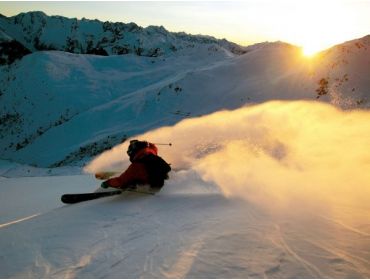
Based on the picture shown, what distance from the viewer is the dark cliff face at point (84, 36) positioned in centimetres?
9550

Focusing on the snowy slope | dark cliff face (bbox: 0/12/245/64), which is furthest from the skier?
dark cliff face (bbox: 0/12/245/64)

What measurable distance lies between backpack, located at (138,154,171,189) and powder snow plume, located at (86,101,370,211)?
1.03m

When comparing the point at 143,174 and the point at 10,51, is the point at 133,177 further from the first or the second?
the point at 10,51

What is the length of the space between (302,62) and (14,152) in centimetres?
2329

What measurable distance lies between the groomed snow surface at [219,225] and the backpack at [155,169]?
224 mm

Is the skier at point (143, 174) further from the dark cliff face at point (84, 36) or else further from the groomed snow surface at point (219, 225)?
the dark cliff face at point (84, 36)

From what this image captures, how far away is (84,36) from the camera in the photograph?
10575 cm

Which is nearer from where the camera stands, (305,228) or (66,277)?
(66,277)

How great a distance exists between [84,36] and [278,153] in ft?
334

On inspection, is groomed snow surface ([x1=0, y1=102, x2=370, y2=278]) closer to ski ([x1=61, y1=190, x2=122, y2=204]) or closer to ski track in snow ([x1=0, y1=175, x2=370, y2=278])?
ski track in snow ([x1=0, y1=175, x2=370, y2=278])

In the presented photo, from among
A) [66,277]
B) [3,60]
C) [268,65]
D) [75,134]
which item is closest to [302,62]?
[268,65]

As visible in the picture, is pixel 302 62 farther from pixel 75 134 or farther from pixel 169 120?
pixel 75 134

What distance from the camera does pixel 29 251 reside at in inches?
229

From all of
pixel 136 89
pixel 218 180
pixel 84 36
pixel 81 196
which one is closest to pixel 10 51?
pixel 84 36
